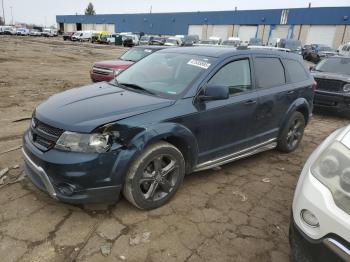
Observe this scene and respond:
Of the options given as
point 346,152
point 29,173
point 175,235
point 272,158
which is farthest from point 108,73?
point 346,152

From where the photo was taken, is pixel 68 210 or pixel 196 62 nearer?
pixel 68 210

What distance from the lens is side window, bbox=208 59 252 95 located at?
387 cm

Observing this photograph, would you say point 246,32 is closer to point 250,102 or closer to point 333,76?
point 333,76

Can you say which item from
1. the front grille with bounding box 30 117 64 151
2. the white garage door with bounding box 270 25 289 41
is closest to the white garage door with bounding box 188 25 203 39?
the white garage door with bounding box 270 25 289 41

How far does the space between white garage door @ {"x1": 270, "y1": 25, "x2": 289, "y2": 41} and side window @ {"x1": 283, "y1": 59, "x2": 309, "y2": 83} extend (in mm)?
43665

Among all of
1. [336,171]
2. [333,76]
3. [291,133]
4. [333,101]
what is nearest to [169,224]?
[336,171]

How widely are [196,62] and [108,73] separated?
6.06m

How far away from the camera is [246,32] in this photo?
162 feet

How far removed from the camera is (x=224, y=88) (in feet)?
11.5

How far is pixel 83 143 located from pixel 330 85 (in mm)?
7547

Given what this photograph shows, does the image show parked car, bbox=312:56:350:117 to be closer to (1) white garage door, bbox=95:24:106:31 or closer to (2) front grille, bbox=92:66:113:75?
(2) front grille, bbox=92:66:113:75

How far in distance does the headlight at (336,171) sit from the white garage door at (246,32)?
4952 cm

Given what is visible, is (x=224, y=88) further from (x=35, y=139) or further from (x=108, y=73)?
(x=108, y=73)

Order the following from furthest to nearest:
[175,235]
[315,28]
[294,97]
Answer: [315,28]
[294,97]
[175,235]
